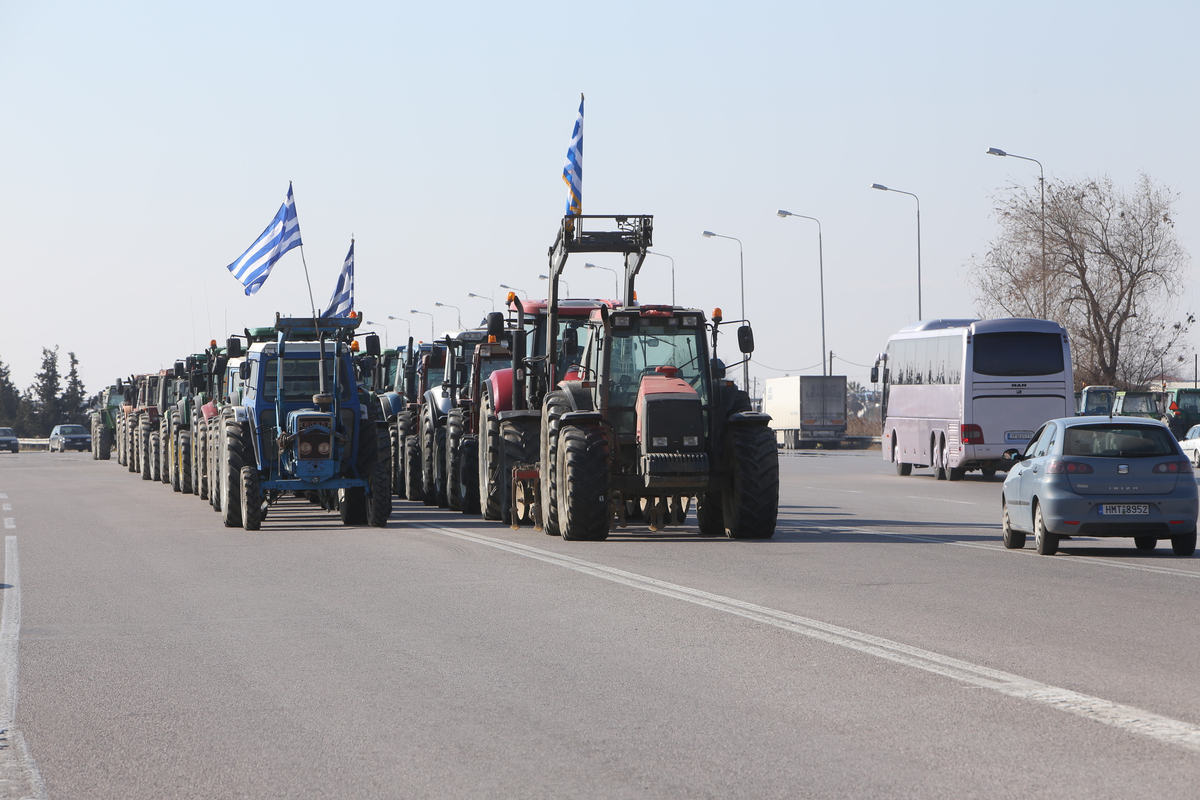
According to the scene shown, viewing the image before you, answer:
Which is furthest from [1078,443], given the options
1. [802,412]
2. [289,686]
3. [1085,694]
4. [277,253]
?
[802,412]

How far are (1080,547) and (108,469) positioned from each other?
39.5m

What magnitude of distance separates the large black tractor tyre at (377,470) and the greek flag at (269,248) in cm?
697

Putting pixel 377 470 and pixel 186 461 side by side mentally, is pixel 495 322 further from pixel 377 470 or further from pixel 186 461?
pixel 186 461

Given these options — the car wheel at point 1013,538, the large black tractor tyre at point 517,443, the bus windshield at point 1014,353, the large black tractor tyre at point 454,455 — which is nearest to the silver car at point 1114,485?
the car wheel at point 1013,538

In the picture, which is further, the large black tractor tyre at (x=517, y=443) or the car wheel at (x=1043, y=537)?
the large black tractor tyre at (x=517, y=443)

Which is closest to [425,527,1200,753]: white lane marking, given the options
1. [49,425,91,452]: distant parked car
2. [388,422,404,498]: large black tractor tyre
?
[388,422,404,498]: large black tractor tyre

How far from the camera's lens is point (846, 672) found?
9961 mm

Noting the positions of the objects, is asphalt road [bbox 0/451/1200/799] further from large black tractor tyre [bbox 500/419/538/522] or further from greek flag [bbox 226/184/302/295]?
greek flag [bbox 226/184/302/295]

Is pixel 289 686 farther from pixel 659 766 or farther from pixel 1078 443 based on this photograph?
pixel 1078 443

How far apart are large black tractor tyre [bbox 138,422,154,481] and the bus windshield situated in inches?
801

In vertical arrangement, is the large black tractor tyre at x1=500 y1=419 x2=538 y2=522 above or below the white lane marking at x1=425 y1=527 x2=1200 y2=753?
above

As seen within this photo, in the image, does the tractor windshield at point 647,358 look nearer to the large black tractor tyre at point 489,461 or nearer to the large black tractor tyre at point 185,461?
the large black tractor tyre at point 489,461

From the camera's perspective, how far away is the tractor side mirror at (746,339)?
68.4 feet

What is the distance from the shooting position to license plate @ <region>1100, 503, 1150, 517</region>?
17719 millimetres
